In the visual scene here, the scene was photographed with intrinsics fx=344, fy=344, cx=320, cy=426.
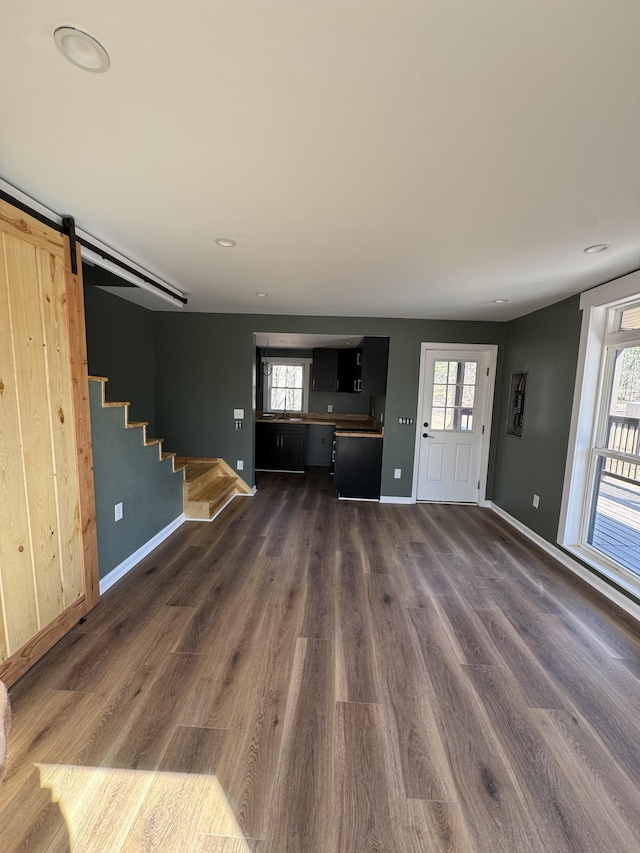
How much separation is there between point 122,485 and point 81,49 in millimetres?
2429

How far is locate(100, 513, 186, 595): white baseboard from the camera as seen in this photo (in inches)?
97.6

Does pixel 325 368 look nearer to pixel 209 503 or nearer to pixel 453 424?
pixel 453 424

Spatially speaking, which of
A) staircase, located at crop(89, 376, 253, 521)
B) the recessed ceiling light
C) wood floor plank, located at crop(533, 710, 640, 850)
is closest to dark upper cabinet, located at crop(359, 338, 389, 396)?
staircase, located at crop(89, 376, 253, 521)

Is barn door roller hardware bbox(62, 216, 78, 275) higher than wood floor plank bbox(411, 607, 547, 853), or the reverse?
barn door roller hardware bbox(62, 216, 78, 275)

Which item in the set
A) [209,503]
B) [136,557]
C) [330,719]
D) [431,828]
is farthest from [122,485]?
[431,828]

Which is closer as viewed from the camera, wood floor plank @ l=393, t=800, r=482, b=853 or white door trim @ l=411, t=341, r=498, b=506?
wood floor plank @ l=393, t=800, r=482, b=853

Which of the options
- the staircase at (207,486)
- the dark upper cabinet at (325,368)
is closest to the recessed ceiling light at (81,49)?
the staircase at (207,486)

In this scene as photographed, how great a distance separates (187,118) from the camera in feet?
3.85

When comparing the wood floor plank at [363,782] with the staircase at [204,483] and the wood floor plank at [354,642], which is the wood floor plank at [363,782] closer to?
the wood floor plank at [354,642]

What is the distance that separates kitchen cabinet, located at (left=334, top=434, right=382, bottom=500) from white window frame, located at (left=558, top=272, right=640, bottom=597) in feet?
6.85

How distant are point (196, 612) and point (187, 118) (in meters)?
2.51

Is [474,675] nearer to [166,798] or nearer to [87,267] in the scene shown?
[166,798]

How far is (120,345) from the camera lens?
373cm

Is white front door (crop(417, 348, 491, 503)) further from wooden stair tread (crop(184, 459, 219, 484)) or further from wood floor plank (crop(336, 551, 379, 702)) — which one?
wooden stair tread (crop(184, 459, 219, 484))
